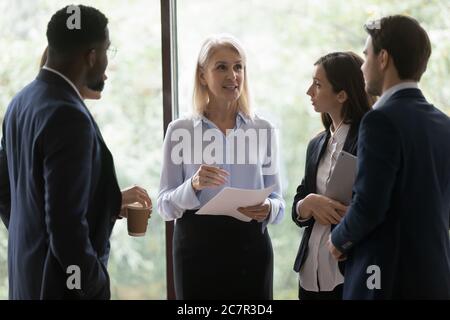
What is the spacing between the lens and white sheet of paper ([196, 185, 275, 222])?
2.27 meters

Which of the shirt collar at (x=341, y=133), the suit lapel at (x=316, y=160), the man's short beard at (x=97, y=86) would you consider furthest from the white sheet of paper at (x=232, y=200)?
the man's short beard at (x=97, y=86)

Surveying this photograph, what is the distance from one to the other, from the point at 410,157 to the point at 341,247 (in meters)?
0.36

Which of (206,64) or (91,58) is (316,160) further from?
(91,58)

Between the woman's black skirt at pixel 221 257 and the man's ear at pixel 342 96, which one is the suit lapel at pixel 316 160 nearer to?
the man's ear at pixel 342 96

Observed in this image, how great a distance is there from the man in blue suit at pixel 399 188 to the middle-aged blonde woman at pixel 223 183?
0.53m

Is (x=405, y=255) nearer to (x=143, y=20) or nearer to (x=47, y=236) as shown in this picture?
(x=47, y=236)

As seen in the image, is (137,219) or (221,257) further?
(221,257)

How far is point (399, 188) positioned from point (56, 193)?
0.99 metres

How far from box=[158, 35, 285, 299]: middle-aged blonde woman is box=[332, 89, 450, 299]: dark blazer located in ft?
1.85

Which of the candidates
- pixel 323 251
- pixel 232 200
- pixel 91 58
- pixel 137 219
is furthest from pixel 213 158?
pixel 91 58

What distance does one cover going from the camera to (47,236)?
1.93 meters

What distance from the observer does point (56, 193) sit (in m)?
1.83

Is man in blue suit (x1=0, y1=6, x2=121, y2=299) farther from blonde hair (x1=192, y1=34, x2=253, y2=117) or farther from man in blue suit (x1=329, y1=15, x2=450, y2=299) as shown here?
man in blue suit (x1=329, y1=15, x2=450, y2=299)

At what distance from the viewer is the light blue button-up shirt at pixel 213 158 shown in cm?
255
